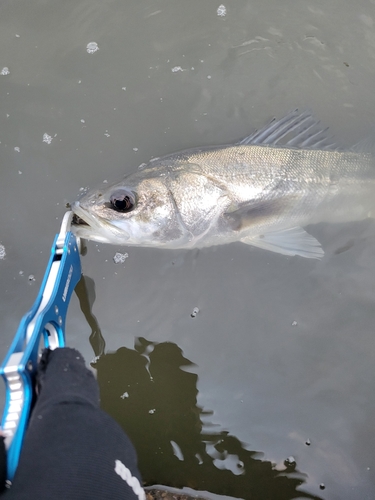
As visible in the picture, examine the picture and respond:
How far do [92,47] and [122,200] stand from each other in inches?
87.5

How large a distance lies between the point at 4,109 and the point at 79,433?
3337mm

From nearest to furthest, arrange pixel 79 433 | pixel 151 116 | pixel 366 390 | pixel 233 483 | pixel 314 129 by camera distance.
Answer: pixel 79 433, pixel 233 483, pixel 366 390, pixel 314 129, pixel 151 116

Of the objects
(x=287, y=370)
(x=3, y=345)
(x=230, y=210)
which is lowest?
(x=287, y=370)

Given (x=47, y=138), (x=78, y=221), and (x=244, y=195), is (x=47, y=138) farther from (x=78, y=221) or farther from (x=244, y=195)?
(x=244, y=195)

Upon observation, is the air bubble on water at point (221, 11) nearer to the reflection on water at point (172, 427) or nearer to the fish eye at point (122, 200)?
the fish eye at point (122, 200)

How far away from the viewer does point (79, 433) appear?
1492 mm

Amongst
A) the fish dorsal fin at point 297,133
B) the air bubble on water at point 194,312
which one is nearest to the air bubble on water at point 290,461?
the air bubble on water at point 194,312

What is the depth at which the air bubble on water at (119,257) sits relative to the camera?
132 inches

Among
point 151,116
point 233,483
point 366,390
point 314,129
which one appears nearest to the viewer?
point 233,483


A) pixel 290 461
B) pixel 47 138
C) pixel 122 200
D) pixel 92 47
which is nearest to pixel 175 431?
pixel 290 461

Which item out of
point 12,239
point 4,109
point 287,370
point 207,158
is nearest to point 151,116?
point 207,158

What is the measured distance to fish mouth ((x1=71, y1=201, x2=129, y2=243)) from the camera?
2.66 metres

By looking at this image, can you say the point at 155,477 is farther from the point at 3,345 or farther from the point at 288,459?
the point at 3,345

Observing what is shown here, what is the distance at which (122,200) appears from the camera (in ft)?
8.93
